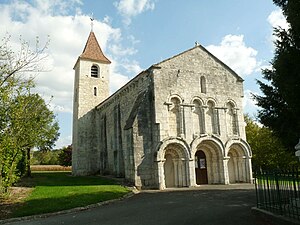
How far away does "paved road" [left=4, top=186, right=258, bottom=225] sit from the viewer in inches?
368

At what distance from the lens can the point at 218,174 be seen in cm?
2180

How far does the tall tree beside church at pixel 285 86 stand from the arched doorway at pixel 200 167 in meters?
9.41

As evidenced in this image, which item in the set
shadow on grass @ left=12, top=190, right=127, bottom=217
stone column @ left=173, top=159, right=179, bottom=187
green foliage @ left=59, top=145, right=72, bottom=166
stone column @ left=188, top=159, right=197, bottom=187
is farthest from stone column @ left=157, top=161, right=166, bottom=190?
green foliage @ left=59, top=145, right=72, bottom=166

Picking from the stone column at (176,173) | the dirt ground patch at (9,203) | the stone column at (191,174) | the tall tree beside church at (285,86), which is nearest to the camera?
the tall tree beside church at (285,86)

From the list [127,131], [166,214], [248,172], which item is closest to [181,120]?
[127,131]

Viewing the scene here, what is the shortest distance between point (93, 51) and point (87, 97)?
693cm

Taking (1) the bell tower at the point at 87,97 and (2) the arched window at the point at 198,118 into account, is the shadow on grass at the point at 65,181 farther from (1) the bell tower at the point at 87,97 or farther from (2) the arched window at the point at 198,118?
(2) the arched window at the point at 198,118

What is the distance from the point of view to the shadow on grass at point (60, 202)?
11742mm

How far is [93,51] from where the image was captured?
123 ft

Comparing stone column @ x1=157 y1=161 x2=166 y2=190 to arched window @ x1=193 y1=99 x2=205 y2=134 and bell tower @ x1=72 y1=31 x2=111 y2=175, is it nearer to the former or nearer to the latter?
arched window @ x1=193 y1=99 x2=205 y2=134

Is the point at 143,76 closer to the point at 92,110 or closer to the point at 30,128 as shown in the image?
the point at 30,128

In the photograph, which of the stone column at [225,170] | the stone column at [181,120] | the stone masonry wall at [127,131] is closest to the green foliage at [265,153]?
the stone column at [225,170]

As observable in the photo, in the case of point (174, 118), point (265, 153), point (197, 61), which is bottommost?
point (265, 153)

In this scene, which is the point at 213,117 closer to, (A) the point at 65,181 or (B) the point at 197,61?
(B) the point at 197,61
